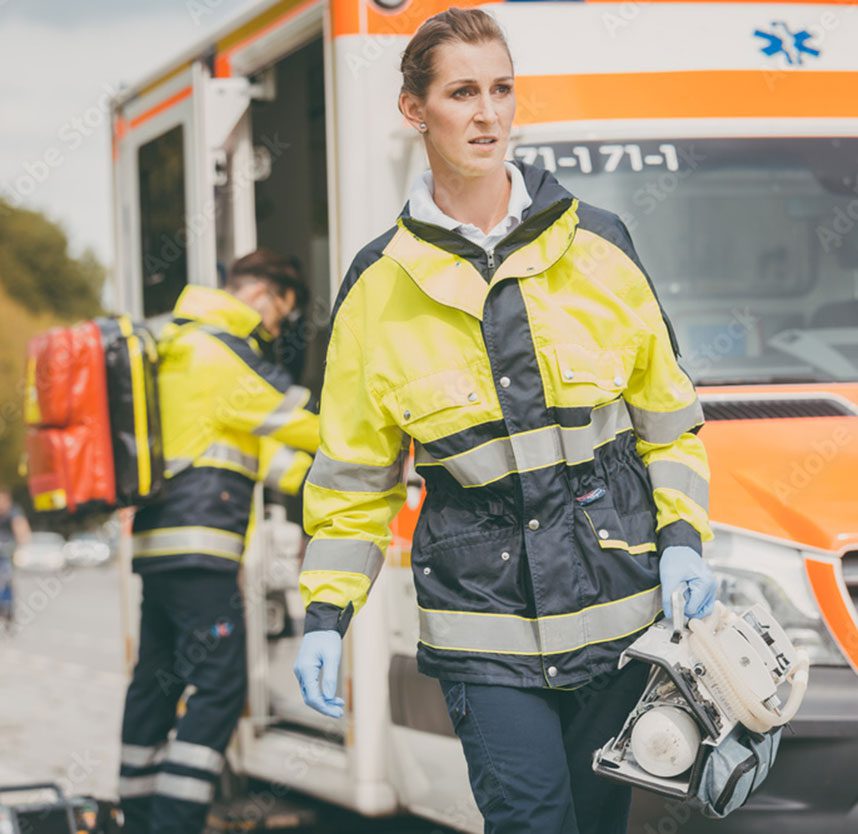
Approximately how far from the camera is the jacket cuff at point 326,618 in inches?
123

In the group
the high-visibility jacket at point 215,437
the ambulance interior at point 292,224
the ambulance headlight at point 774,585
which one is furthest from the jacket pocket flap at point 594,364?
the ambulance interior at point 292,224

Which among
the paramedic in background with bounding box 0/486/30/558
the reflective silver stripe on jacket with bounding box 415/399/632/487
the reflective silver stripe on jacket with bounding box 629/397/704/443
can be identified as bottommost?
the paramedic in background with bounding box 0/486/30/558

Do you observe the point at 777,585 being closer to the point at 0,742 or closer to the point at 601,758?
the point at 601,758

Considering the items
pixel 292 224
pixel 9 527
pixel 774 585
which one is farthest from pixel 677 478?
pixel 9 527

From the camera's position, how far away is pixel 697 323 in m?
4.43

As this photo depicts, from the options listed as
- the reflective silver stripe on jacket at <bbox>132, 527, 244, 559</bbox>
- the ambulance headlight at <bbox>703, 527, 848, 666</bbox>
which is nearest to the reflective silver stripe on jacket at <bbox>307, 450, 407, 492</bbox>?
the ambulance headlight at <bbox>703, 527, 848, 666</bbox>

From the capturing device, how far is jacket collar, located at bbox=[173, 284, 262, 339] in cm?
545

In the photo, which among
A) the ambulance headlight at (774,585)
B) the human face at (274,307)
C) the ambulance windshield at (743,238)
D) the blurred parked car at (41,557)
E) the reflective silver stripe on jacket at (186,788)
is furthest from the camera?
the blurred parked car at (41,557)

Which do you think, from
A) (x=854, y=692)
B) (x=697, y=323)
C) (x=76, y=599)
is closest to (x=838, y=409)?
(x=697, y=323)

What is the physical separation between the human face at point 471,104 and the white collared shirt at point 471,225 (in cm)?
9

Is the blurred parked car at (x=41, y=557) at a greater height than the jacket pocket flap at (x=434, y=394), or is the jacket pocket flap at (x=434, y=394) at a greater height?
the jacket pocket flap at (x=434, y=394)

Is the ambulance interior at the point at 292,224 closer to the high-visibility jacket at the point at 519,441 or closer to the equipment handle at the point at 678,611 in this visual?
the high-visibility jacket at the point at 519,441

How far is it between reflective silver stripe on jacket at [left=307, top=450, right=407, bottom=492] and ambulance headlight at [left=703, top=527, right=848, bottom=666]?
3.18ft

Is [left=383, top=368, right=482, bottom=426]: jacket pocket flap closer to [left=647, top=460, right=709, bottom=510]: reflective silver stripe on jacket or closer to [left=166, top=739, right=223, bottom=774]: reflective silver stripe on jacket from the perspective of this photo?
[left=647, top=460, right=709, bottom=510]: reflective silver stripe on jacket
